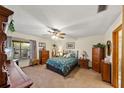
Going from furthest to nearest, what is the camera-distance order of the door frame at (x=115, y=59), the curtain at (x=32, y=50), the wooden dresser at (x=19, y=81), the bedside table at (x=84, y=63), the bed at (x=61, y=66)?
the bedside table at (x=84, y=63) → the curtain at (x=32, y=50) → the bed at (x=61, y=66) → the door frame at (x=115, y=59) → the wooden dresser at (x=19, y=81)

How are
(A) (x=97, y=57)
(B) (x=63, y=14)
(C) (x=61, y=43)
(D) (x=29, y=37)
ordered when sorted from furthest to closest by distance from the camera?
(C) (x=61, y=43), (A) (x=97, y=57), (D) (x=29, y=37), (B) (x=63, y=14)

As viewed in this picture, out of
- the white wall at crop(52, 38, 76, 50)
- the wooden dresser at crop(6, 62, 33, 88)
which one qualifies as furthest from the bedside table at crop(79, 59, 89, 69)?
the wooden dresser at crop(6, 62, 33, 88)

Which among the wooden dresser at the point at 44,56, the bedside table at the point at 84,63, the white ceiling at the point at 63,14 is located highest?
the white ceiling at the point at 63,14

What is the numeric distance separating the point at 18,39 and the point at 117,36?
3048 millimetres

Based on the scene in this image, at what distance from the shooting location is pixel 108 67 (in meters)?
3.38

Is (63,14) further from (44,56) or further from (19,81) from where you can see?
(44,56)

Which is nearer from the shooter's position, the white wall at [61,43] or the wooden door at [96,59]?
the wooden door at [96,59]

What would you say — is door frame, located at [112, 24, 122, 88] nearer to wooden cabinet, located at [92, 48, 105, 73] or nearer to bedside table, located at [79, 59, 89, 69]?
wooden cabinet, located at [92, 48, 105, 73]

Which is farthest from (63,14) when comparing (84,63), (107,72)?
(84,63)

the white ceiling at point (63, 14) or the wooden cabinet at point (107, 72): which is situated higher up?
the white ceiling at point (63, 14)

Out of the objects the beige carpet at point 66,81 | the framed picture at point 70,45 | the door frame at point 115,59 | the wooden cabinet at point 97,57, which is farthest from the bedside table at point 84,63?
the door frame at point 115,59

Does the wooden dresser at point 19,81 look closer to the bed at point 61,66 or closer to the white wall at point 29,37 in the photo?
the white wall at point 29,37
